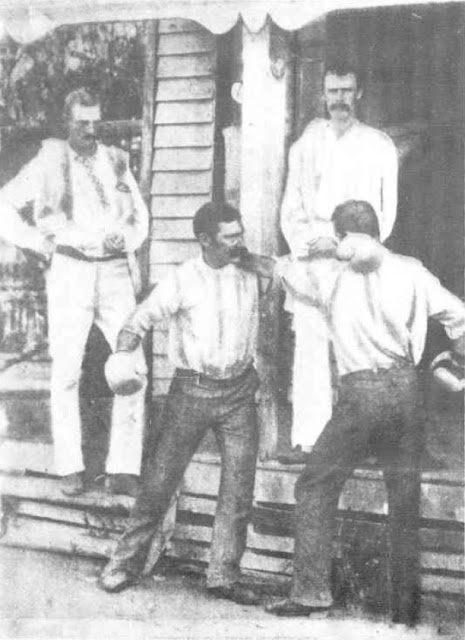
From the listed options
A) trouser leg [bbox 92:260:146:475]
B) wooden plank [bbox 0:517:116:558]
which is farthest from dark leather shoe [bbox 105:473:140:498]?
wooden plank [bbox 0:517:116:558]

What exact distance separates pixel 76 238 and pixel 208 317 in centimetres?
84

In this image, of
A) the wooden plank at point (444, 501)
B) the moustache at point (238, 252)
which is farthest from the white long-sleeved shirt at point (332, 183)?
the wooden plank at point (444, 501)

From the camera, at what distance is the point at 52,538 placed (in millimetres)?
4883

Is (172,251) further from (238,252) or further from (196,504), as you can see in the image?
(196,504)

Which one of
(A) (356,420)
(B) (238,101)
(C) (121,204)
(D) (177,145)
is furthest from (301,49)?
(A) (356,420)

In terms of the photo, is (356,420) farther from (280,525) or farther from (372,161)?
(372,161)

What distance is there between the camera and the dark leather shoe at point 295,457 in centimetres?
454

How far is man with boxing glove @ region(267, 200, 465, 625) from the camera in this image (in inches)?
167

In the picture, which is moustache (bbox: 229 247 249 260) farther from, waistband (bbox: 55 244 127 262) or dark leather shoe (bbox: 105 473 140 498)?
dark leather shoe (bbox: 105 473 140 498)

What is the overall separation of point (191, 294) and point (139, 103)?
1158 millimetres

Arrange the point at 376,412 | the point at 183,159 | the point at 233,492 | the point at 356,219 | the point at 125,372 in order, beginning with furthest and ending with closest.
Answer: the point at 183,159 < the point at 125,372 < the point at 233,492 < the point at 356,219 < the point at 376,412

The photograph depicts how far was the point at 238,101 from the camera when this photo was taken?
4676 mm

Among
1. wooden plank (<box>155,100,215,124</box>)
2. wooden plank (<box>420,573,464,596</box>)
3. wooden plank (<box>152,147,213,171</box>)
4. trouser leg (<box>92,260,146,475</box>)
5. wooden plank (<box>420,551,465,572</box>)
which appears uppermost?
wooden plank (<box>155,100,215,124</box>)

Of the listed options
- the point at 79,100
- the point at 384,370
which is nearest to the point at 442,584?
the point at 384,370
